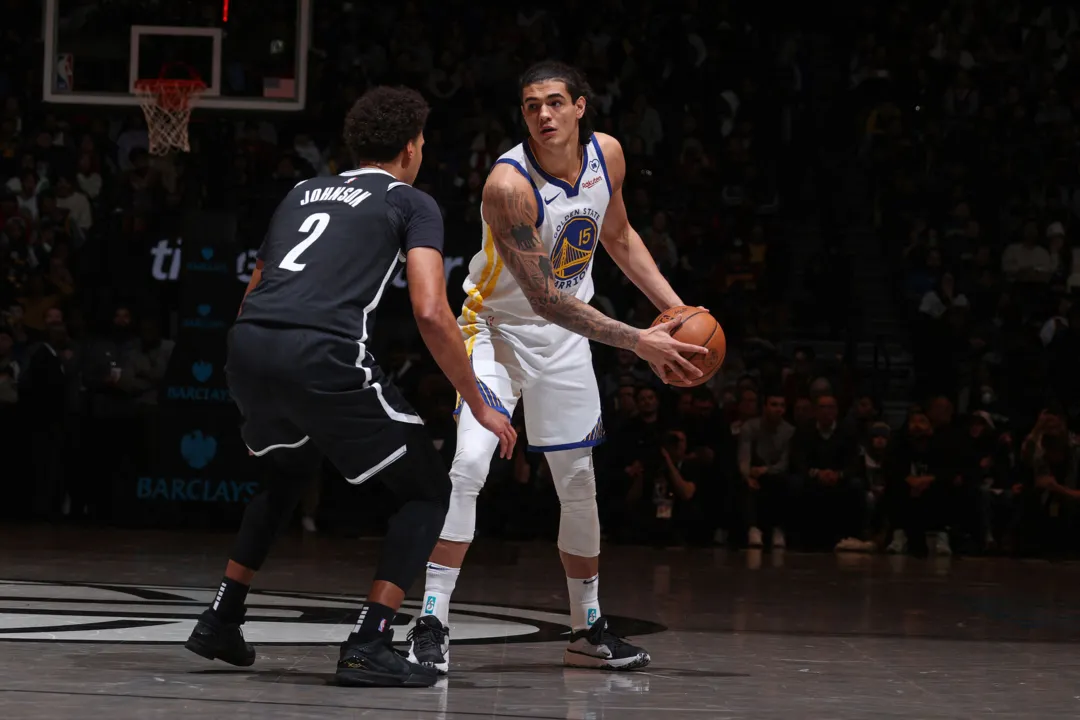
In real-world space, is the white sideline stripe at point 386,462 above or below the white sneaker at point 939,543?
above

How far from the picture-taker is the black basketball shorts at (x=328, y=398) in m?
4.55

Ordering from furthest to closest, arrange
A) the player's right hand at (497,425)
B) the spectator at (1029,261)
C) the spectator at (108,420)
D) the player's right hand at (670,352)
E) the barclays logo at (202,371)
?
the spectator at (1029,261)
the spectator at (108,420)
the barclays logo at (202,371)
the player's right hand at (670,352)
the player's right hand at (497,425)

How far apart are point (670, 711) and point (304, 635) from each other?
200 cm

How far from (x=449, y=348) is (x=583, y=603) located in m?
1.43

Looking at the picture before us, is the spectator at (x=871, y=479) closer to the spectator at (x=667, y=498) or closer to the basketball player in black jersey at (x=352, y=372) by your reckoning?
the spectator at (x=667, y=498)

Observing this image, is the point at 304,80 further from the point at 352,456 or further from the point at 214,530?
the point at 352,456

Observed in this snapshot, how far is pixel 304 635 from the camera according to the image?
5.91m

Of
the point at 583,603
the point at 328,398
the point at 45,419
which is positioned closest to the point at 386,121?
the point at 328,398

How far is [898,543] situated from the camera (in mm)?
11969

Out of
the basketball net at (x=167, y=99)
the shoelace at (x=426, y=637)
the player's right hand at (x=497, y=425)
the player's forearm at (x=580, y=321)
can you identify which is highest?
the basketball net at (x=167, y=99)

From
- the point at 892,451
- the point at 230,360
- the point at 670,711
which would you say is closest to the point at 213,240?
the point at 892,451

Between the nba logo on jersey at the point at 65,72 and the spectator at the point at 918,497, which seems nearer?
the spectator at the point at 918,497

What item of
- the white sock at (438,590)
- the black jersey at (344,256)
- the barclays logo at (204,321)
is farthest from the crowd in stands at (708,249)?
the black jersey at (344,256)

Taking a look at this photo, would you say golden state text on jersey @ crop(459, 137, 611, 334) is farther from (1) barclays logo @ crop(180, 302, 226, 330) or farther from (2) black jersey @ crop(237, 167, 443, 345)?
(1) barclays logo @ crop(180, 302, 226, 330)
